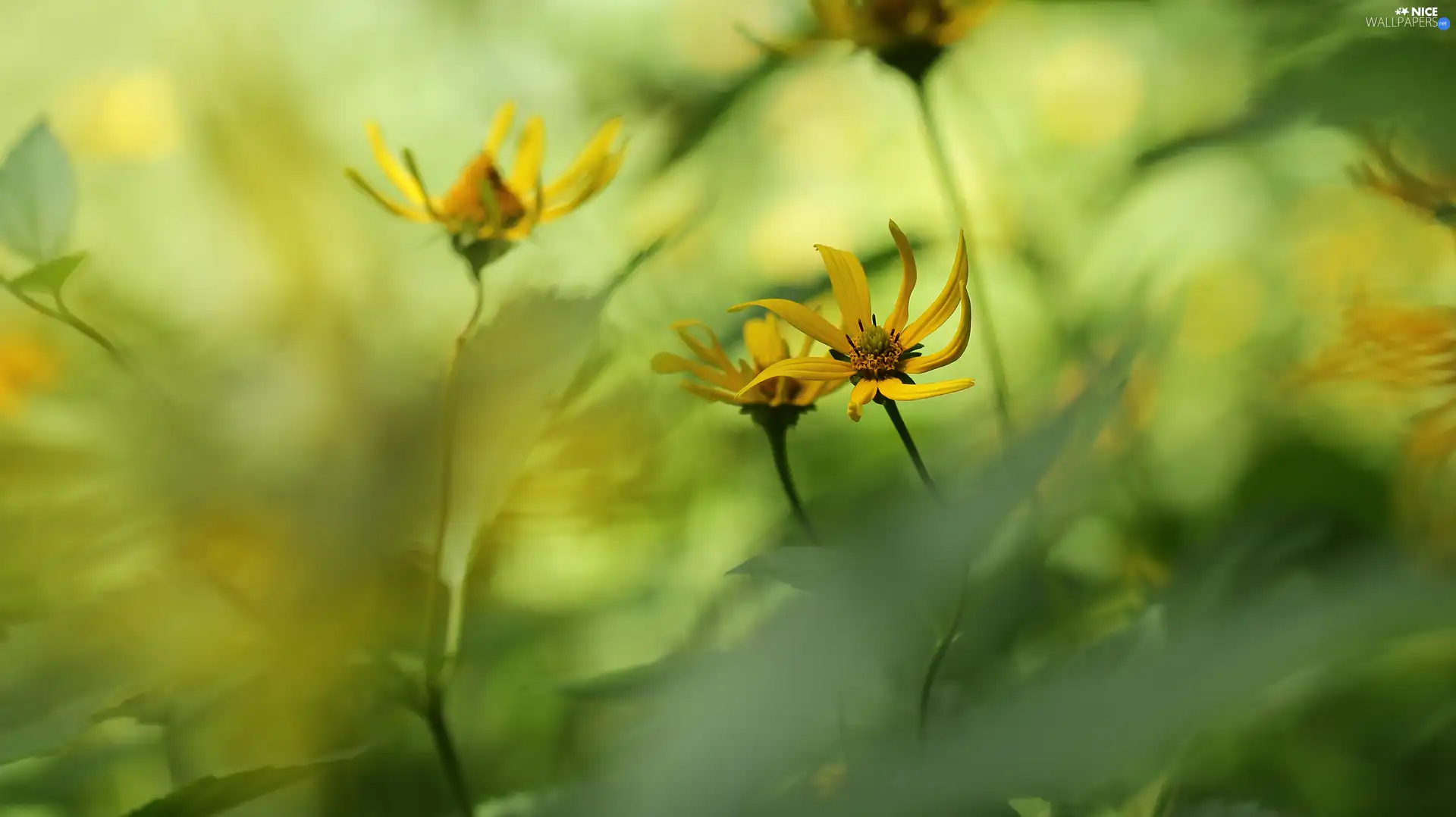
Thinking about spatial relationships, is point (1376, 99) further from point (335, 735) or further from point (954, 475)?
point (335, 735)

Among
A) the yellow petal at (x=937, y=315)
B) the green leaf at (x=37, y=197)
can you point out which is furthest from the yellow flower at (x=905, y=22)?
the green leaf at (x=37, y=197)

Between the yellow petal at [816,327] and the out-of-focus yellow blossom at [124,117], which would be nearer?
the yellow petal at [816,327]

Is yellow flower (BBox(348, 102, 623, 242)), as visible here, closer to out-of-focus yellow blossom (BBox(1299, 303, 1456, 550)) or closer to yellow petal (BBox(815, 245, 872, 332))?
yellow petal (BBox(815, 245, 872, 332))

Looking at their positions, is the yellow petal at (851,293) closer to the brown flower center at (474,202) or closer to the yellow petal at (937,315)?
the yellow petal at (937,315)

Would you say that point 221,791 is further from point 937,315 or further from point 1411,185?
point 1411,185

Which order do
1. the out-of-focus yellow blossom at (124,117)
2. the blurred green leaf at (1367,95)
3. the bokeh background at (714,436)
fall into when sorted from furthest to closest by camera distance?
the out-of-focus yellow blossom at (124,117), the blurred green leaf at (1367,95), the bokeh background at (714,436)

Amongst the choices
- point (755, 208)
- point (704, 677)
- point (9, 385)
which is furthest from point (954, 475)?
point (9, 385)

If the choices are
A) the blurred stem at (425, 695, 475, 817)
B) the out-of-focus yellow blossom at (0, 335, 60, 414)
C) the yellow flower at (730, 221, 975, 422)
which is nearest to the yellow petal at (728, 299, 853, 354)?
the yellow flower at (730, 221, 975, 422)
